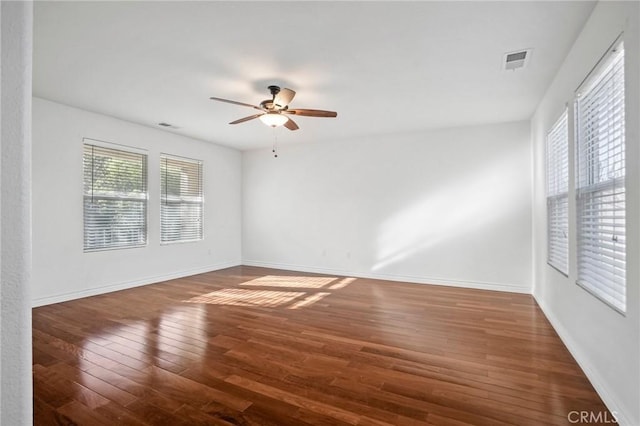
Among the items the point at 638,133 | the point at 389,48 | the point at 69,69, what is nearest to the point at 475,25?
the point at 389,48

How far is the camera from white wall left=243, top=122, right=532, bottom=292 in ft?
15.5

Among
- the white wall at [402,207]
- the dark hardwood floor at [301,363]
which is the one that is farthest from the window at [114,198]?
the white wall at [402,207]

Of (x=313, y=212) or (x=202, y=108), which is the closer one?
(x=202, y=108)

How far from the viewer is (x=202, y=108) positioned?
413 cm

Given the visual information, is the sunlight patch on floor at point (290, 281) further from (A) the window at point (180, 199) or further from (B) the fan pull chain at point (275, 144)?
(B) the fan pull chain at point (275, 144)

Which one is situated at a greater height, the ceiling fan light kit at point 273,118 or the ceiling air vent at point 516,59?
the ceiling air vent at point 516,59

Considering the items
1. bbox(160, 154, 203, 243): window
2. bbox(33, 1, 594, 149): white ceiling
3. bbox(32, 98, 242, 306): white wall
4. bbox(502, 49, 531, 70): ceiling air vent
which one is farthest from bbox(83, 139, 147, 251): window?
bbox(502, 49, 531, 70): ceiling air vent

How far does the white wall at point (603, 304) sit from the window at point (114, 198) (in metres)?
5.45

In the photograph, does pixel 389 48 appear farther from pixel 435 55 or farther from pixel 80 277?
pixel 80 277

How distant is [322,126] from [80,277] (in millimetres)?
4016

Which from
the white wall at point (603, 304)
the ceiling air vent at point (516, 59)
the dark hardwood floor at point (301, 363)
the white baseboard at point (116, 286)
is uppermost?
the ceiling air vent at point (516, 59)

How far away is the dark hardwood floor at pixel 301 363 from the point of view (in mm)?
1842

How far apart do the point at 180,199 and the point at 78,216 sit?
1.63 metres

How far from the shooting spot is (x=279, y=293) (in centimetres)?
453
